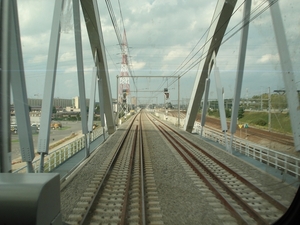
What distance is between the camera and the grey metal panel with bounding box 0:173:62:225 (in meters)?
1.94

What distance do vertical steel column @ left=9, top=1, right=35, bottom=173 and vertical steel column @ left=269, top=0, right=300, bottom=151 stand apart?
14.6ft

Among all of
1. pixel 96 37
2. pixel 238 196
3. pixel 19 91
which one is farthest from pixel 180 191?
pixel 96 37

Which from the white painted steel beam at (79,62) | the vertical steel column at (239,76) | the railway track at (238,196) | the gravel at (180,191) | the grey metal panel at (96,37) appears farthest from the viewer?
the grey metal panel at (96,37)

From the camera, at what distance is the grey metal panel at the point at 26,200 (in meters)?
1.94

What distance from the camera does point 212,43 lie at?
14.9 metres

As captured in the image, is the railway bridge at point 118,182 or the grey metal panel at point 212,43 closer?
the railway bridge at point 118,182

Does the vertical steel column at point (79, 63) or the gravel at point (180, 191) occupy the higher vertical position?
the vertical steel column at point (79, 63)

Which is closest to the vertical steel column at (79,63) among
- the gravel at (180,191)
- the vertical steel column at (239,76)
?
the gravel at (180,191)

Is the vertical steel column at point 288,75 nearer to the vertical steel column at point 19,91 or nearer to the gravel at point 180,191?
the gravel at point 180,191

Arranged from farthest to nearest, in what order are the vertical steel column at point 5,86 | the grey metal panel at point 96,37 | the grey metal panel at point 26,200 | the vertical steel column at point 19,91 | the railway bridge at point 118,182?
the grey metal panel at point 96,37 → the vertical steel column at point 19,91 → the vertical steel column at point 5,86 → the railway bridge at point 118,182 → the grey metal panel at point 26,200

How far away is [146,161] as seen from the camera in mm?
9438

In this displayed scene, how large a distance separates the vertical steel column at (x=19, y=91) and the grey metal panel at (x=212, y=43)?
8995 millimetres

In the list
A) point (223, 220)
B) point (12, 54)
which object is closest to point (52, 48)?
point (12, 54)

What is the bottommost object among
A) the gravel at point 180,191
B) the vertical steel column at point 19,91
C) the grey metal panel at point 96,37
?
the gravel at point 180,191
